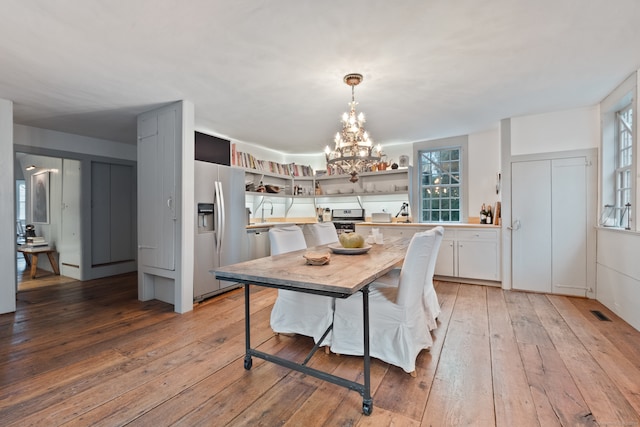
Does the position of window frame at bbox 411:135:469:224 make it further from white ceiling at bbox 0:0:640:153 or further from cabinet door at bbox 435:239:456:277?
white ceiling at bbox 0:0:640:153

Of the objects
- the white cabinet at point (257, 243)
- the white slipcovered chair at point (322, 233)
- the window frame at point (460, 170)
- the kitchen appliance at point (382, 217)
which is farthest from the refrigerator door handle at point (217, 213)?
the window frame at point (460, 170)

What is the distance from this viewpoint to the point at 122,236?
5.56 metres

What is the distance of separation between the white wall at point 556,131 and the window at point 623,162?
0.66ft

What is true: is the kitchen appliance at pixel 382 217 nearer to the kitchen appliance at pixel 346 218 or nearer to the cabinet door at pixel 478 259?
the kitchen appliance at pixel 346 218

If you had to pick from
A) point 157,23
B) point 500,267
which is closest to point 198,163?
point 157,23

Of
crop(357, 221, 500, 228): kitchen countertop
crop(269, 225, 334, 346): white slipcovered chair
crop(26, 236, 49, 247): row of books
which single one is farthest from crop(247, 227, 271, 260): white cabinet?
crop(26, 236, 49, 247): row of books

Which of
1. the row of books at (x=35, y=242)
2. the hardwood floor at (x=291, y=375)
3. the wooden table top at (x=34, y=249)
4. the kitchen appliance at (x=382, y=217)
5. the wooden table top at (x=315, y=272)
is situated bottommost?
the hardwood floor at (x=291, y=375)

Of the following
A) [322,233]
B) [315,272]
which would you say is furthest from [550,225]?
[315,272]

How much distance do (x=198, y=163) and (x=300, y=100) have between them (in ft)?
4.86

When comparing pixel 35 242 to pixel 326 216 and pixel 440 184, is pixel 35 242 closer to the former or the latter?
pixel 326 216

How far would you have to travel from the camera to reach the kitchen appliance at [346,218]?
18.5 ft

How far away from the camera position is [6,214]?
329 cm

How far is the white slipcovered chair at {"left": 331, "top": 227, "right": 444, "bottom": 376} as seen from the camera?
2059mm

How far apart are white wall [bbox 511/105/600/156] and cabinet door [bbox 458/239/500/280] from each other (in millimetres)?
1348
